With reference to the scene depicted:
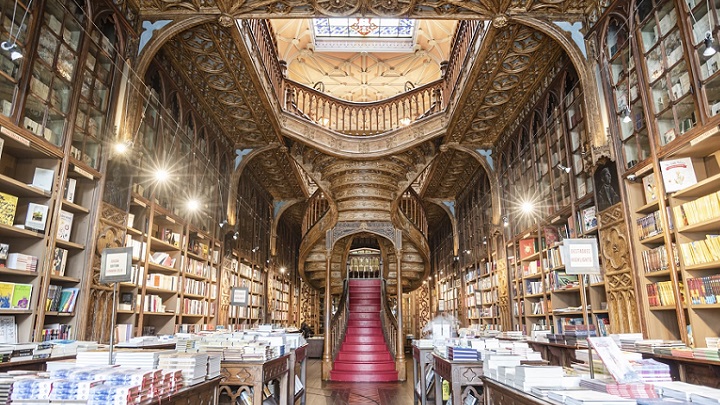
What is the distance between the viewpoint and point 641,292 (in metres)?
4.14

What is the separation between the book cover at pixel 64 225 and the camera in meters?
4.00

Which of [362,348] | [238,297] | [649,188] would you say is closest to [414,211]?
[362,348]

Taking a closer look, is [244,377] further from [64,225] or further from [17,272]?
[64,225]

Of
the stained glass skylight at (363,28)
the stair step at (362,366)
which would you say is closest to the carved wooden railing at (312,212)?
the stair step at (362,366)

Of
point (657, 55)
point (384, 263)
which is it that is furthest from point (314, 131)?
point (657, 55)

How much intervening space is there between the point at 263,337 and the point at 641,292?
11.7 feet

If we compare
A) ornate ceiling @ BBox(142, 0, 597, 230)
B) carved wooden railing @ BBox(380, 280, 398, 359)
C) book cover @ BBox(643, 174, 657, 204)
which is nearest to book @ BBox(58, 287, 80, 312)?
ornate ceiling @ BBox(142, 0, 597, 230)

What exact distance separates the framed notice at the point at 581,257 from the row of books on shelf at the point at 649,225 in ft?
5.57

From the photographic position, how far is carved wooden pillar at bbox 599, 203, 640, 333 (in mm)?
4391

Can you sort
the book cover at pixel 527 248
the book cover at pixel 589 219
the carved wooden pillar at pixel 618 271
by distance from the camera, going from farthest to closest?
the book cover at pixel 527 248
the book cover at pixel 589 219
the carved wooden pillar at pixel 618 271

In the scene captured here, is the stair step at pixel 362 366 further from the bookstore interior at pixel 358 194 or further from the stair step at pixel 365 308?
the stair step at pixel 365 308

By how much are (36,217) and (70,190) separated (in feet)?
1.72

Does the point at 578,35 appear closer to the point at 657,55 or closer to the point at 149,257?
the point at 657,55

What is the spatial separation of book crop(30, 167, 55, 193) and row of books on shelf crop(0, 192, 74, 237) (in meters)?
0.16
